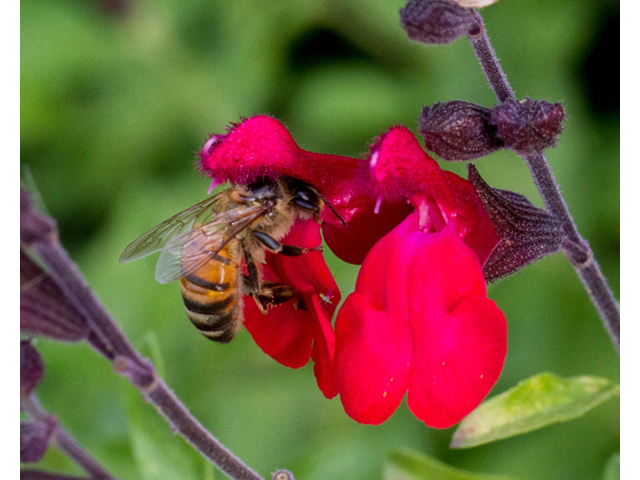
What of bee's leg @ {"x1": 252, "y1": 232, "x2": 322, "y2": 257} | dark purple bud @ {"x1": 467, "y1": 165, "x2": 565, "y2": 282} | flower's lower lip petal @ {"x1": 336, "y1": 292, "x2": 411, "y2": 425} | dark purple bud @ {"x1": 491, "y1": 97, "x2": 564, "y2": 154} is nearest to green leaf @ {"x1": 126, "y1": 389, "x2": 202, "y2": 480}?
bee's leg @ {"x1": 252, "y1": 232, "x2": 322, "y2": 257}

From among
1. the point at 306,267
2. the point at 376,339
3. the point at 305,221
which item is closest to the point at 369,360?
the point at 376,339

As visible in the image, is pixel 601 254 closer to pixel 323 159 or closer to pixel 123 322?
pixel 323 159

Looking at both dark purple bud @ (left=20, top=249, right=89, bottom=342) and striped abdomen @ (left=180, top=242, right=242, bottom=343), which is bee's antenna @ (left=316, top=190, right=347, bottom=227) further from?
dark purple bud @ (left=20, top=249, right=89, bottom=342)

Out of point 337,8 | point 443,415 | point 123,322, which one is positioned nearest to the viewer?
point 443,415

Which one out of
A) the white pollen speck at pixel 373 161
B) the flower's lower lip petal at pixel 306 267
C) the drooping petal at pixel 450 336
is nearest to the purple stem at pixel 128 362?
the flower's lower lip petal at pixel 306 267

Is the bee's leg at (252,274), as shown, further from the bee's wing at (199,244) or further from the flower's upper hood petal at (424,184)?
the flower's upper hood petal at (424,184)

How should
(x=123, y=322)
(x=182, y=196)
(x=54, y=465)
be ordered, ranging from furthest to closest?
(x=182, y=196)
(x=123, y=322)
(x=54, y=465)

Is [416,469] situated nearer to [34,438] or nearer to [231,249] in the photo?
[231,249]
